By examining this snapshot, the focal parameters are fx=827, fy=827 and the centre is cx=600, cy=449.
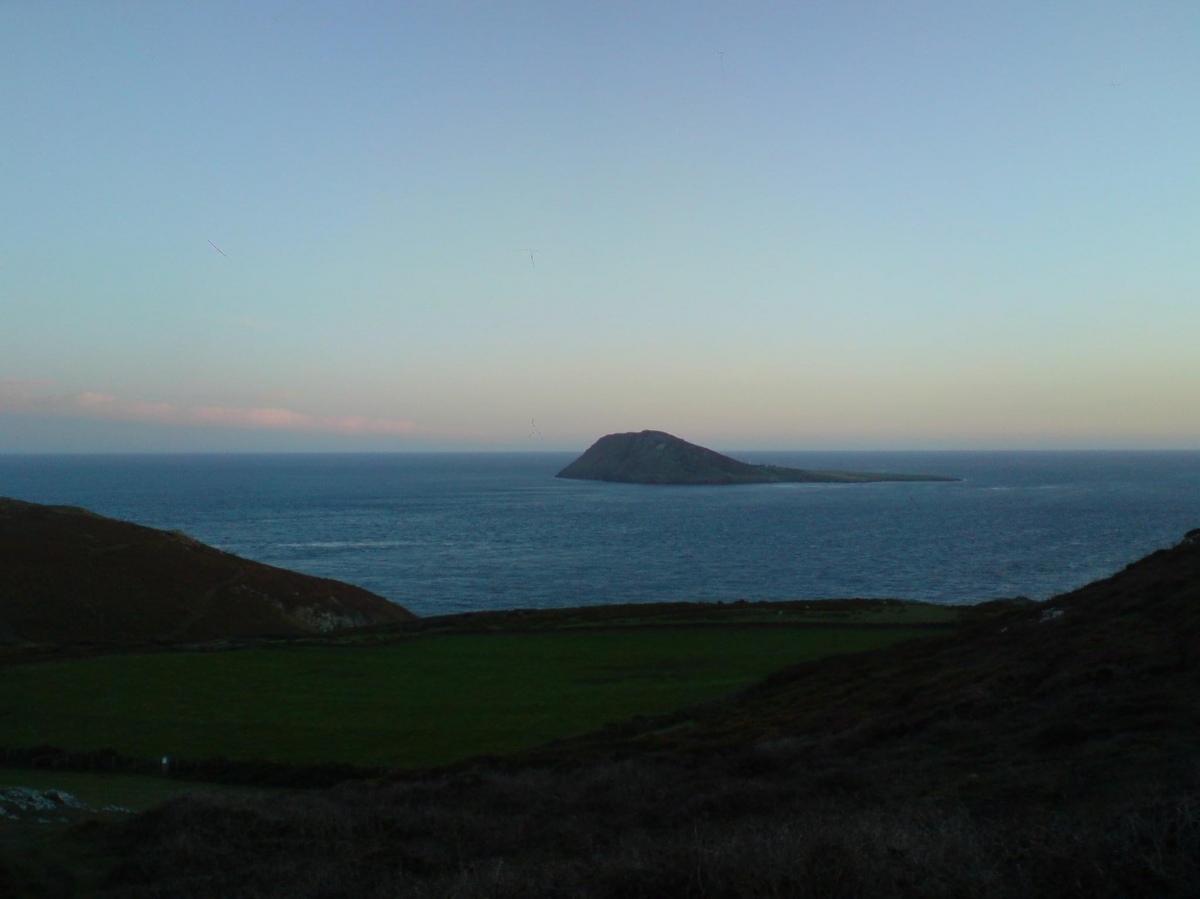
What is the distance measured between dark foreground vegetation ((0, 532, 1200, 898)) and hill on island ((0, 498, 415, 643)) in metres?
41.2

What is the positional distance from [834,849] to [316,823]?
25.8 ft

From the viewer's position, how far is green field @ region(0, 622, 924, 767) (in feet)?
74.1

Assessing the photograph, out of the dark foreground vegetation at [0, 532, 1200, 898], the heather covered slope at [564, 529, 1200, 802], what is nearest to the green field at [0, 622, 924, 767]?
the heather covered slope at [564, 529, 1200, 802]

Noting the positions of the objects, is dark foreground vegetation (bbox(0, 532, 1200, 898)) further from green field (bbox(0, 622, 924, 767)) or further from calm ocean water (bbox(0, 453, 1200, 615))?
calm ocean water (bbox(0, 453, 1200, 615))

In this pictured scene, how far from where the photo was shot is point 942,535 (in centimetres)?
10606

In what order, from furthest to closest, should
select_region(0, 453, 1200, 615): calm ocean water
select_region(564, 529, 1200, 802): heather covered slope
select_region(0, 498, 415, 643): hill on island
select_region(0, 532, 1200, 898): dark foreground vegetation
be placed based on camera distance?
select_region(0, 453, 1200, 615): calm ocean water < select_region(0, 498, 415, 643): hill on island < select_region(564, 529, 1200, 802): heather covered slope < select_region(0, 532, 1200, 898): dark foreground vegetation

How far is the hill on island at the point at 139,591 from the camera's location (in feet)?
171

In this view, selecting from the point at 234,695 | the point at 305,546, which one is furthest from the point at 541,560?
the point at 234,695

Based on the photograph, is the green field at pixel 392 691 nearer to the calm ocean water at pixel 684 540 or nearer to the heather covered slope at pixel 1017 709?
the heather covered slope at pixel 1017 709

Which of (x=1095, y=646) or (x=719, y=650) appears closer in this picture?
(x=1095, y=646)

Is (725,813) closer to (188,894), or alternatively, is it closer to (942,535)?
(188,894)

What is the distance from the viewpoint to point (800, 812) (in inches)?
440

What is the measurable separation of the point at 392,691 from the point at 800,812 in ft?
67.5

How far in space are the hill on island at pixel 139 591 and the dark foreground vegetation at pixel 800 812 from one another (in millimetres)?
41152
